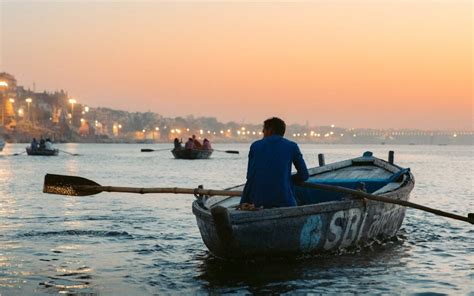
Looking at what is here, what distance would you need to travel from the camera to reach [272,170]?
10203mm

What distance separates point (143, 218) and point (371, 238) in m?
7.45

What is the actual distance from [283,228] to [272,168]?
0.91m

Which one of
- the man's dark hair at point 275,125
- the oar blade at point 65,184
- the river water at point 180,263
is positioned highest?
the man's dark hair at point 275,125

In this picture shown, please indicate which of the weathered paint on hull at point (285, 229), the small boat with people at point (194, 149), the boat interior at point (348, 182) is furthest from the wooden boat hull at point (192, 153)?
the weathered paint on hull at point (285, 229)

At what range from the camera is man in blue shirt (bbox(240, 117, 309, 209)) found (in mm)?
10203

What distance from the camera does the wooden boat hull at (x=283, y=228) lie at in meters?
9.81

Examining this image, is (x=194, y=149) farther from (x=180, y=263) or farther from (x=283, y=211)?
(x=283, y=211)

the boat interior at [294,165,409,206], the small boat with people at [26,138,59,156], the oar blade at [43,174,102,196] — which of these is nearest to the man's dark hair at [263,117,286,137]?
the boat interior at [294,165,409,206]

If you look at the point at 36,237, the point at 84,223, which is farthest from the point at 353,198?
the point at 84,223

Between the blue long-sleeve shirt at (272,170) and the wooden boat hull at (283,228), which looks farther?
the blue long-sleeve shirt at (272,170)

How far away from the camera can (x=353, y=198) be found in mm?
11219

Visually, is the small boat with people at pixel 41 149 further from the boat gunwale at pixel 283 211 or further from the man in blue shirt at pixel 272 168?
the man in blue shirt at pixel 272 168

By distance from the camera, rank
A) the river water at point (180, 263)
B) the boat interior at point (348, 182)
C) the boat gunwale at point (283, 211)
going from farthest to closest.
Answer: the boat interior at point (348, 182), the boat gunwale at point (283, 211), the river water at point (180, 263)

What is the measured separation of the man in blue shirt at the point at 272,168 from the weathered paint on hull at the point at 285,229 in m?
0.34
